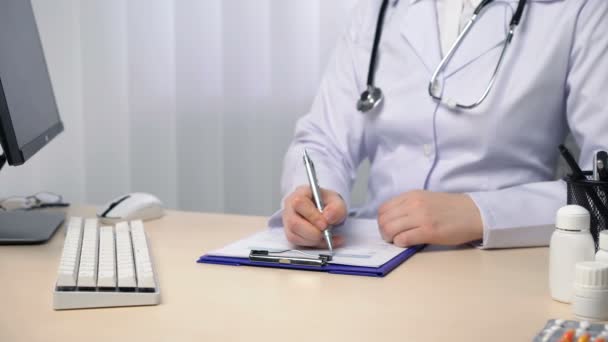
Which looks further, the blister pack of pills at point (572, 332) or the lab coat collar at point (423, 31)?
the lab coat collar at point (423, 31)

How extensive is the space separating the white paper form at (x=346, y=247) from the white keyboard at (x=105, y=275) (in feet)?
0.42

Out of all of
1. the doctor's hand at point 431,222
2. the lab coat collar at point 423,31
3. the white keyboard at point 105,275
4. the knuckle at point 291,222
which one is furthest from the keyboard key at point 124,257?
the lab coat collar at point 423,31

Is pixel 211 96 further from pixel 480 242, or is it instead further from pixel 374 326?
pixel 374 326

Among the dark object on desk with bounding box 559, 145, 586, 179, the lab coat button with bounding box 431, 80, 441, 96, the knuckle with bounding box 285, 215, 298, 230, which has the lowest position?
the knuckle with bounding box 285, 215, 298, 230

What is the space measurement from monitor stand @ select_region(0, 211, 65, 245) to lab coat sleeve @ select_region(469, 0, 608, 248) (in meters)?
0.68

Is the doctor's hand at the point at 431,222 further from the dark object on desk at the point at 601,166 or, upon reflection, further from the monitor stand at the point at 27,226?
the monitor stand at the point at 27,226

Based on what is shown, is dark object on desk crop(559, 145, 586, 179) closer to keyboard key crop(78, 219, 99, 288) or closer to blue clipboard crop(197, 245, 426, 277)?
blue clipboard crop(197, 245, 426, 277)

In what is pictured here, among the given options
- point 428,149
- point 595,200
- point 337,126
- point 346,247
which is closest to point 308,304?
point 346,247

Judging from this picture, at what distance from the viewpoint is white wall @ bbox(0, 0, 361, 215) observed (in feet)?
5.84

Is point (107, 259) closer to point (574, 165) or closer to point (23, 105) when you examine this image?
point (23, 105)

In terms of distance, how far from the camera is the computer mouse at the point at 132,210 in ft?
4.39

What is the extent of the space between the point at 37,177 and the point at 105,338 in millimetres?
1295

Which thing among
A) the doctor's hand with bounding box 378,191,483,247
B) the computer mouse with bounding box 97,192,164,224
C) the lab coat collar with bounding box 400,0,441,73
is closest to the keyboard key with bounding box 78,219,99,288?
the computer mouse with bounding box 97,192,164,224

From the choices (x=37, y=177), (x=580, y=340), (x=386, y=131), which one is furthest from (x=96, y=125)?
(x=580, y=340)
